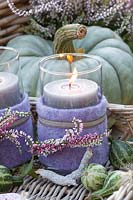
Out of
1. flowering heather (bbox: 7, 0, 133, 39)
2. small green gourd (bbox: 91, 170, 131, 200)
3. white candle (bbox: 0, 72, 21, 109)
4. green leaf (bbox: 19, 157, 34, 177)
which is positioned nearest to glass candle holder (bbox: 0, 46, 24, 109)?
white candle (bbox: 0, 72, 21, 109)

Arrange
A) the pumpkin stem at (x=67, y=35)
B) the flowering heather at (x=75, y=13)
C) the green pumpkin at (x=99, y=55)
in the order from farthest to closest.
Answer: the flowering heather at (x=75, y=13)
the green pumpkin at (x=99, y=55)
the pumpkin stem at (x=67, y=35)

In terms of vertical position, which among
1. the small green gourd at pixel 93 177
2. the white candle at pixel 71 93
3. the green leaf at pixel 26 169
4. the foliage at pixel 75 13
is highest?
the white candle at pixel 71 93

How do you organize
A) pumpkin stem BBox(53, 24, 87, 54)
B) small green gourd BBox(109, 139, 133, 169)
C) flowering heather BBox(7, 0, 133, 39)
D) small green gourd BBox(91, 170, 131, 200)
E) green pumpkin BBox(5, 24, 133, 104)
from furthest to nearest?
flowering heather BBox(7, 0, 133, 39) < green pumpkin BBox(5, 24, 133, 104) < pumpkin stem BBox(53, 24, 87, 54) < small green gourd BBox(109, 139, 133, 169) < small green gourd BBox(91, 170, 131, 200)

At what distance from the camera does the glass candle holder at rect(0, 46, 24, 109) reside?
2.91ft

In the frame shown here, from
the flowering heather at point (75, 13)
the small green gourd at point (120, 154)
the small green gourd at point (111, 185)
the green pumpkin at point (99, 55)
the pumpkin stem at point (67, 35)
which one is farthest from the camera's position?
the flowering heather at point (75, 13)

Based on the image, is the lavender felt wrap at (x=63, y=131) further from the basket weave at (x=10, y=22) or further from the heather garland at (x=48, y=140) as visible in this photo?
the basket weave at (x=10, y=22)

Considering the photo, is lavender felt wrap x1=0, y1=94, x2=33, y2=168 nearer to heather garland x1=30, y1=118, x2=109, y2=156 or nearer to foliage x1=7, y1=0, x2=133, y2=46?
heather garland x1=30, y1=118, x2=109, y2=156

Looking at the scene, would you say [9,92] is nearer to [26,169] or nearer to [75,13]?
[26,169]

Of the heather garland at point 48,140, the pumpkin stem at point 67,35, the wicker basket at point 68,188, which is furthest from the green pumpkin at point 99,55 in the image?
the heather garland at point 48,140

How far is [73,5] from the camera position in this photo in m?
1.55

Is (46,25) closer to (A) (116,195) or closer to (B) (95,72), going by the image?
(B) (95,72)

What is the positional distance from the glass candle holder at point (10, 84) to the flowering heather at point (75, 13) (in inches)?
22.8

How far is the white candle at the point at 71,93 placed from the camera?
2.84 ft

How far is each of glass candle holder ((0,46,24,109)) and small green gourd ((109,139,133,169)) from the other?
0.60 feet
